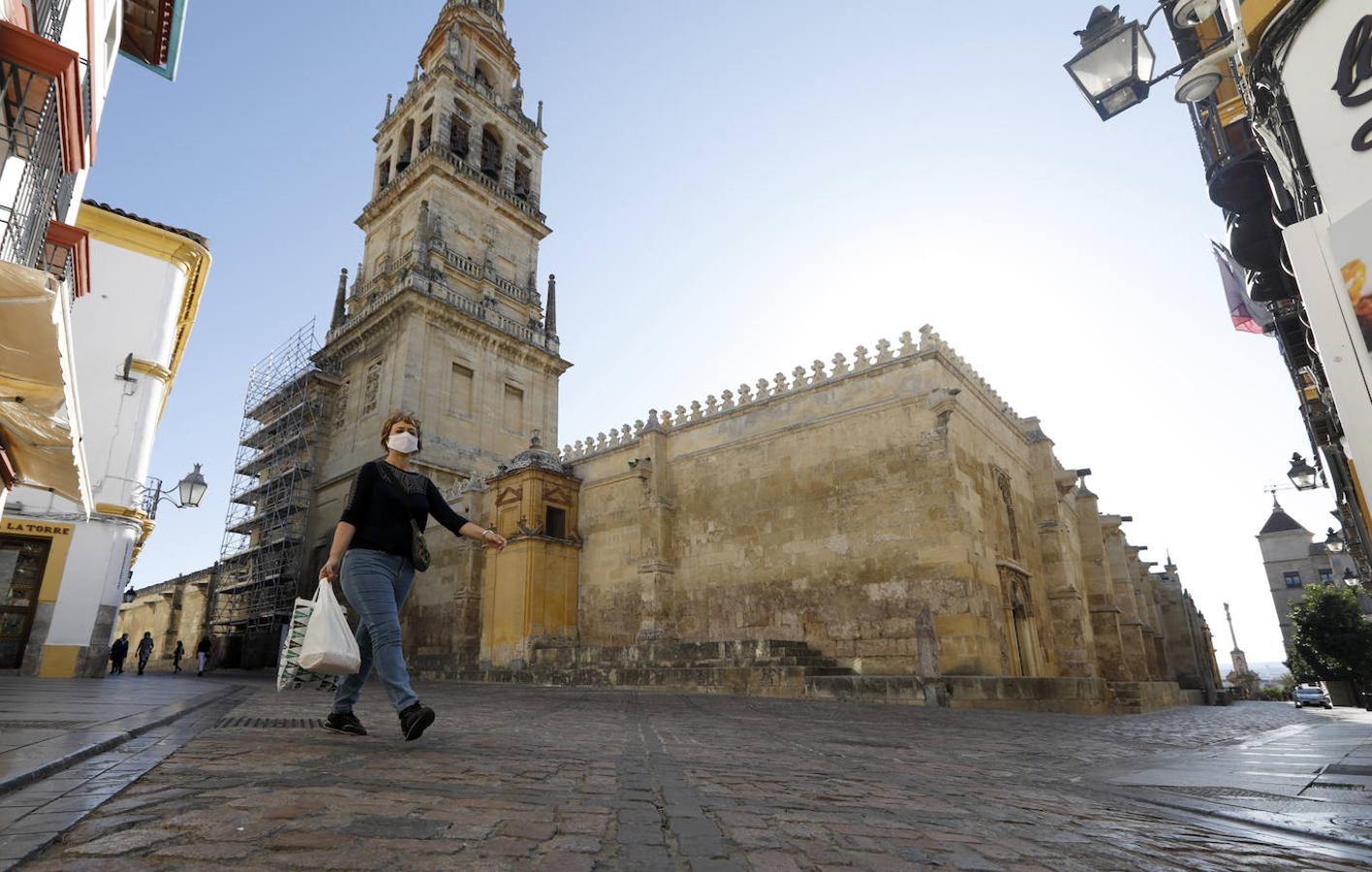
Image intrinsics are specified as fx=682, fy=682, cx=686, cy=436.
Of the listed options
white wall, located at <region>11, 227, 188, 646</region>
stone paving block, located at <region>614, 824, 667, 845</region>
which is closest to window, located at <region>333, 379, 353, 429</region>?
white wall, located at <region>11, 227, 188, 646</region>

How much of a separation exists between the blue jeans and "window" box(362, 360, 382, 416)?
26.5 metres

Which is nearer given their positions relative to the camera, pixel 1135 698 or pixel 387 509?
pixel 387 509

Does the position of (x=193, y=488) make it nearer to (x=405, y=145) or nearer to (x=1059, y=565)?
(x=1059, y=565)

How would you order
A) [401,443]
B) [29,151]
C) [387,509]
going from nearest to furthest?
[387,509] → [401,443] → [29,151]

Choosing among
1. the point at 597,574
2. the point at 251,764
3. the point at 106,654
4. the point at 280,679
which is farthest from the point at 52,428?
the point at 597,574

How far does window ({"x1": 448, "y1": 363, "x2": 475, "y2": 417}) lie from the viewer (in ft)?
94.0

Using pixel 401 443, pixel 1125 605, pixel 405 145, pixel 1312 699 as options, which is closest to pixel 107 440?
pixel 401 443

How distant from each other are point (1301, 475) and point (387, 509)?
15684 millimetres

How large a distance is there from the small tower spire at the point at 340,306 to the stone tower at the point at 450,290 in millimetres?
69

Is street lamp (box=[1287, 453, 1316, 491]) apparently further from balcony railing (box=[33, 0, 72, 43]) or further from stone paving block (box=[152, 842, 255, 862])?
balcony railing (box=[33, 0, 72, 43])

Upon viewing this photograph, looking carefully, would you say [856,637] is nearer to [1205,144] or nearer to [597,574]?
[597,574]

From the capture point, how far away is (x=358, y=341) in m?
30.6

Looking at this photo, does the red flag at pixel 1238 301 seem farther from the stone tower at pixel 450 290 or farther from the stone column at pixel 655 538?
the stone tower at pixel 450 290

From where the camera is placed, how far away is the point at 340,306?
110 ft
